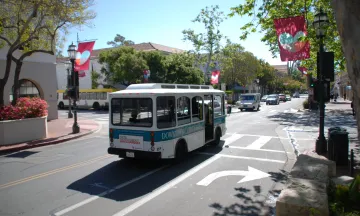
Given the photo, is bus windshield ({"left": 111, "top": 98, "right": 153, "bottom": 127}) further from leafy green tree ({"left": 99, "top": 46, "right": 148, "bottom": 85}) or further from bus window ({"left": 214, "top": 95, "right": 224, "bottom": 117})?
leafy green tree ({"left": 99, "top": 46, "right": 148, "bottom": 85})

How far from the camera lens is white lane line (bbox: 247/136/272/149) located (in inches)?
495

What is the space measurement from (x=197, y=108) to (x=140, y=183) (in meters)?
3.99

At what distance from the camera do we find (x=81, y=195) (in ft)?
21.8

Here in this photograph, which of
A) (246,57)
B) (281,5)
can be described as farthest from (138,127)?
(246,57)

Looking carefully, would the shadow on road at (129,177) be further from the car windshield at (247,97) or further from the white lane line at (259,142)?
the car windshield at (247,97)

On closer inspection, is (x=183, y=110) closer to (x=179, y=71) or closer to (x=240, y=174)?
(x=240, y=174)

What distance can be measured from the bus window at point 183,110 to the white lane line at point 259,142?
3.80m

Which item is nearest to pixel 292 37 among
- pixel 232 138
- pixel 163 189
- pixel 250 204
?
pixel 232 138

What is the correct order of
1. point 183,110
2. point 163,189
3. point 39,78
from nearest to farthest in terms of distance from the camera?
point 163,189 < point 183,110 < point 39,78

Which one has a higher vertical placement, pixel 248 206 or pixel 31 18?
pixel 31 18

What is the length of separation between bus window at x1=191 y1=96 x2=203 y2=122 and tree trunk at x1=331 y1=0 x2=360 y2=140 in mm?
6517

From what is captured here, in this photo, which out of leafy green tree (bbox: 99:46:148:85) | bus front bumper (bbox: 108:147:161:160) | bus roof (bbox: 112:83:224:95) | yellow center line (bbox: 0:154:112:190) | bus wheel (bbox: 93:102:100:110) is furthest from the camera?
leafy green tree (bbox: 99:46:148:85)

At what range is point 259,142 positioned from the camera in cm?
1358

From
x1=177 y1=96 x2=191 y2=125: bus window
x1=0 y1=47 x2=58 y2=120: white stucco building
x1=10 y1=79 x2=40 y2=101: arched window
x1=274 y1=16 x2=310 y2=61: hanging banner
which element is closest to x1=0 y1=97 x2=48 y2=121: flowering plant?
x1=0 y1=47 x2=58 y2=120: white stucco building
